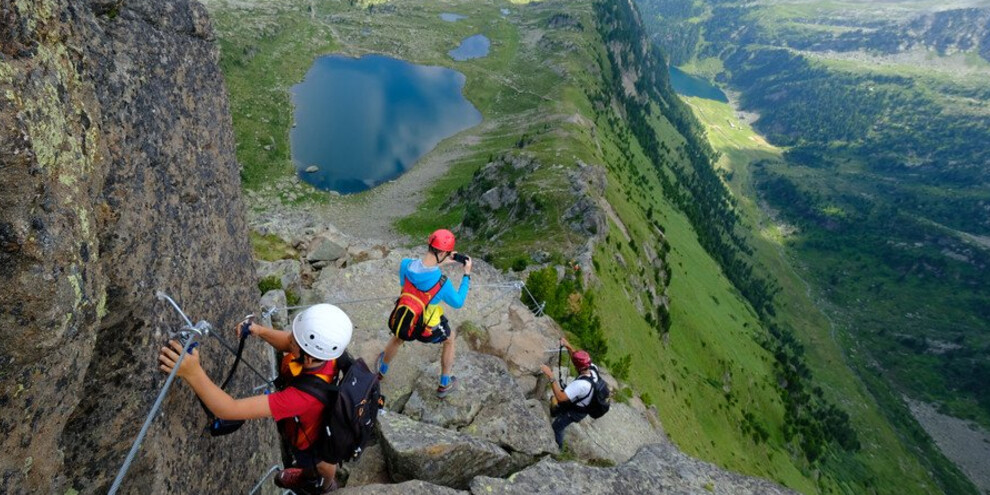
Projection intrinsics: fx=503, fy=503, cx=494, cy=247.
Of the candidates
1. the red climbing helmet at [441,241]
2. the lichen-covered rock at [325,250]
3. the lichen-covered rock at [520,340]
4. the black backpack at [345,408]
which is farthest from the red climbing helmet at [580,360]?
the lichen-covered rock at [325,250]

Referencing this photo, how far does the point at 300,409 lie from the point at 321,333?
117 centimetres

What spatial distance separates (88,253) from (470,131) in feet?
442

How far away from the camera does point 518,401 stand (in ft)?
51.7

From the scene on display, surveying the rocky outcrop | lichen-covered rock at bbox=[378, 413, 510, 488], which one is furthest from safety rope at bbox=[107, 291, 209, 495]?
lichen-covered rock at bbox=[378, 413, 510, 488]

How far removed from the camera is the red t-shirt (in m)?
7.45

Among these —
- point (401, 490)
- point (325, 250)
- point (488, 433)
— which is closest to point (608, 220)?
point (325, 250)

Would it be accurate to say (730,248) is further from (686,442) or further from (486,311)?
(486,311)

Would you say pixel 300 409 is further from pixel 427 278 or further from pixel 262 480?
pixel 427 278

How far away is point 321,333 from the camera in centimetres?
775

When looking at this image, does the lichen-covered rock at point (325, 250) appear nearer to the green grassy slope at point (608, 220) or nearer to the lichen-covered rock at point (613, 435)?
the lichen-covered rock at point (613, 435)

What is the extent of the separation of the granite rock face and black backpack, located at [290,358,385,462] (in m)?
2.37

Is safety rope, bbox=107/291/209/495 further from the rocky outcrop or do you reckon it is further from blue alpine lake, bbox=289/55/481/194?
blue alpine lake, bbox=289/55/481/194

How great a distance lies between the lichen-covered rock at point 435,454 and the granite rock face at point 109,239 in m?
2.87

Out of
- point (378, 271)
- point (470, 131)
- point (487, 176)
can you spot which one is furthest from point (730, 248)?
point (378, 271)
